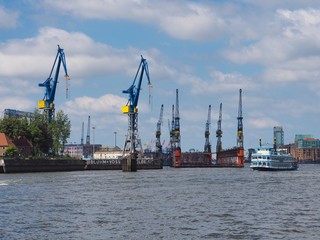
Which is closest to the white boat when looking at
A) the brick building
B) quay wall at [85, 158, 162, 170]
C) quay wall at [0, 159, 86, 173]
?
quay wall at [85, 158, 162, 170]

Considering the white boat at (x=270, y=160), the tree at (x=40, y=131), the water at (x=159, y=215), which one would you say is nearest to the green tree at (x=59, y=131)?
the tree at (x=40, y=131)

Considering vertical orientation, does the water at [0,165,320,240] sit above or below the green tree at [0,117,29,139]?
below

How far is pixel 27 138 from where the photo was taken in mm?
172625

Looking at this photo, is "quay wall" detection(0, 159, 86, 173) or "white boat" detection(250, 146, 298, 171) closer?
"quay wall" detection(0, 159, 86, 173)

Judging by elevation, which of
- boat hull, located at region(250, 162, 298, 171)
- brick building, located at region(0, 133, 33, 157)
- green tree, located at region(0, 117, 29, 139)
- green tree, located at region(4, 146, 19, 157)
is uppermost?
green tree, located at region(0, 117, 29, 139)

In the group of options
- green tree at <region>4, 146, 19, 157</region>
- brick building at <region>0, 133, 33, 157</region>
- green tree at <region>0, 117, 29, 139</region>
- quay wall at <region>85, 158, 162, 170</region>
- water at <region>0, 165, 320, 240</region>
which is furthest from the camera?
quay wall at <region>85, 158, 162, 170</region>

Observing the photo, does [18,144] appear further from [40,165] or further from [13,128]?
[40,165]

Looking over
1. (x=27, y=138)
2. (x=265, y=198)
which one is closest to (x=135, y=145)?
(x=27, y=138)

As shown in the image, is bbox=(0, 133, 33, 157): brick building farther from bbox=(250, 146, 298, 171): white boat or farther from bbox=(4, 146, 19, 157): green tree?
bbox=(250, 146, 298, 171): white boat

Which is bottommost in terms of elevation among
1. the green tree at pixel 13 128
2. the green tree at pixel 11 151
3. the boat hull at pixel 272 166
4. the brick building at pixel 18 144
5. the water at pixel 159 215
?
the water at pixel 159 215

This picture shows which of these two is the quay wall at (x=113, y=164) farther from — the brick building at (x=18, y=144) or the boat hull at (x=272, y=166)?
the boat hull at (x=272, y=166)

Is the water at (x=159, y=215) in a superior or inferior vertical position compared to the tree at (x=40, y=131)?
inferior

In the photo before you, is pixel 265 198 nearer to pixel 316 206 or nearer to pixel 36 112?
pixel 316 206

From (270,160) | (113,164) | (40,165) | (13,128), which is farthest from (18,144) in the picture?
(270,160)
